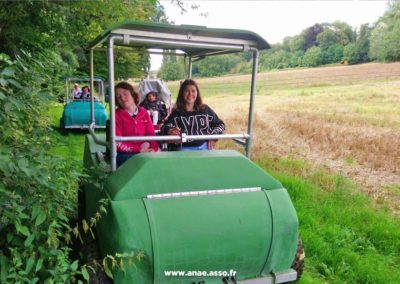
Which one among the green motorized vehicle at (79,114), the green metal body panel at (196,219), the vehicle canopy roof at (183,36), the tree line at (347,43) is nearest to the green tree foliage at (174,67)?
the vehicle canopy roof at (183,36)

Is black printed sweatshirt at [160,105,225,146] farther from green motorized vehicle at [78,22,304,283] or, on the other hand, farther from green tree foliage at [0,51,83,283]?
green tree foliage at [0,51,83,283]

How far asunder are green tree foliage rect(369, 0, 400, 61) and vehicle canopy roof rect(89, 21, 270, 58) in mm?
27448

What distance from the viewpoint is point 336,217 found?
5.04 metres

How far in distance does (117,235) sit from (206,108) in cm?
200

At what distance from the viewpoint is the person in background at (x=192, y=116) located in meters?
3.79

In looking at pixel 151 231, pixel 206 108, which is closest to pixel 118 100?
pixel 206 108

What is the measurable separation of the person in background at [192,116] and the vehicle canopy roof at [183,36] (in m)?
1.04

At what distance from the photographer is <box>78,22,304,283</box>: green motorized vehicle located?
229 cm

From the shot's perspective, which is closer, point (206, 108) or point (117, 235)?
point (117, 235)

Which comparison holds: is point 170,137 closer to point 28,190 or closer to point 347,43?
point 28,190

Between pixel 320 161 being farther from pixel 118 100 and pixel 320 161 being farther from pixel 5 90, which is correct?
pixel 5 90

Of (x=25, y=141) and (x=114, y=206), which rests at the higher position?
(x=25, y=141)

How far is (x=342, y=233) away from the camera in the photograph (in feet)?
15.1

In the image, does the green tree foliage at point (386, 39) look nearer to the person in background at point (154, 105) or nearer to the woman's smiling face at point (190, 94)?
the person in background at point (154, 105)
